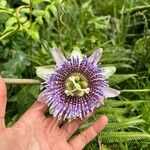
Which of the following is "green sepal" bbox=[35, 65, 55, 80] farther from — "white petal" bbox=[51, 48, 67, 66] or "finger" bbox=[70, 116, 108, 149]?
"finger" bbox=[70, 116, 108, 149]

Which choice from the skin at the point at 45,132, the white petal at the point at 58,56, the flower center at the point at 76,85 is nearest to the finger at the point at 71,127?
the skin at the point at 45,132

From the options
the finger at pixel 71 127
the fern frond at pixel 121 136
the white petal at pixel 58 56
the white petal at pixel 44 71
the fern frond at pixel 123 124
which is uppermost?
the white petal at pixel 58 56

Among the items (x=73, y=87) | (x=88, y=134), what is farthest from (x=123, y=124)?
(x=73, y=87)

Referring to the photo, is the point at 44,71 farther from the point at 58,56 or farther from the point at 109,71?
the point at 109,71

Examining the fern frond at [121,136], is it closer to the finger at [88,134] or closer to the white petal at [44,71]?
the finger at [88,134]

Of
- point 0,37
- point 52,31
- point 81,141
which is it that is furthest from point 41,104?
point 52,31

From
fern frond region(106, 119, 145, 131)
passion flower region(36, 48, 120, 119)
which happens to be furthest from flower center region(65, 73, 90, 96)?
fern frond region(106, 119, 145, 131)
